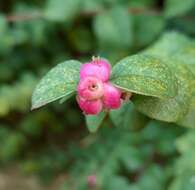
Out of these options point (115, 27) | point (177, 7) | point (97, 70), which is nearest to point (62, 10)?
point (115, 27)

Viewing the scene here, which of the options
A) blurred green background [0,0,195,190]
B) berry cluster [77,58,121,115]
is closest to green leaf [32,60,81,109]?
Answer: berry cluster [77,58,121,115]

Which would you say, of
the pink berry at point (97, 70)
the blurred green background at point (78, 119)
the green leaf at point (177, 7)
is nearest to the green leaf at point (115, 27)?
the blurred green background at point (78, 119)

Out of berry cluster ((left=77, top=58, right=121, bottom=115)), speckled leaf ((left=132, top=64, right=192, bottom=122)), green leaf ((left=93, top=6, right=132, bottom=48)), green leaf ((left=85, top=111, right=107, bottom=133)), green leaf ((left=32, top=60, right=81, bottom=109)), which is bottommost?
green leaf ((left=93, top=6, right=132, bottom=48))

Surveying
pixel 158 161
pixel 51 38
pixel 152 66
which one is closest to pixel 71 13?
pixel 51 38

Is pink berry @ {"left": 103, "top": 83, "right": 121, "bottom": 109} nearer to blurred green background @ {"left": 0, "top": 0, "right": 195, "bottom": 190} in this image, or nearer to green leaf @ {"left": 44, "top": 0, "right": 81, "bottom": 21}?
blurred green background @ {"left": 0, "top": 0, "right": 195, "bottom": 190}

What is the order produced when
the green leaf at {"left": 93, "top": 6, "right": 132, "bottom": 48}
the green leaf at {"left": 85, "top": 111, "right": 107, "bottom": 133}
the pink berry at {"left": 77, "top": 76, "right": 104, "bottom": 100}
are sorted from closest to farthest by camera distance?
the pink berry at {"left": 77, "top": 76, "right": 104, "bottom": 100}
the green leaf at {"left": 85, "top": 111, "right": 107, "bottom": 133}
the green leaf at {"left": 93, "top": 6, "right": 132, "bottom": 48}

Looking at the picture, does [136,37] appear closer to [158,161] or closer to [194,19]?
[194,19]
